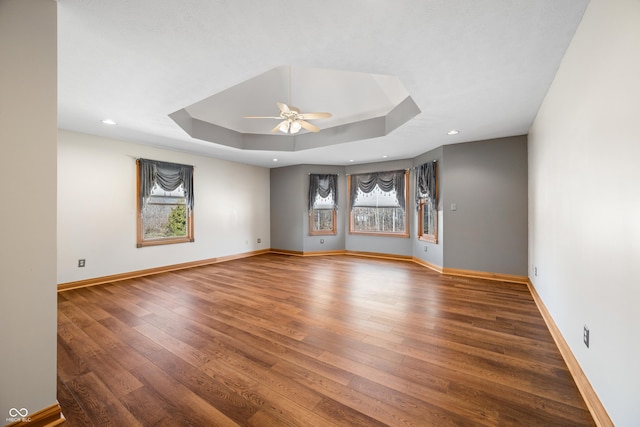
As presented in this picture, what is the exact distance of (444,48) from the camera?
73.0 inches

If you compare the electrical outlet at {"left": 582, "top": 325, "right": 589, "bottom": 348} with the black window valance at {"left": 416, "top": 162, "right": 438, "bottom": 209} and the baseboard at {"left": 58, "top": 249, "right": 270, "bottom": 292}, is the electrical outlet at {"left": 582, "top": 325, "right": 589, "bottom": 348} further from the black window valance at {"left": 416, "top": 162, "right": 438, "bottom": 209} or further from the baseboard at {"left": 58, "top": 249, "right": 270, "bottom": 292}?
the baseboard at {"left": 58, "top": 249, "right": 270, "bottom": 292}

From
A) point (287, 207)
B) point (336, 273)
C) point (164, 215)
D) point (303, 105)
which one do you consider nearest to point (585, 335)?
point (336, 273)

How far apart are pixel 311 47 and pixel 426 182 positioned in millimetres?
4002

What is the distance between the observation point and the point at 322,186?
6586 millimetres

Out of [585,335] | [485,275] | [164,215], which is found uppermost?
[164,215]

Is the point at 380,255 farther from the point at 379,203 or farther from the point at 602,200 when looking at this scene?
the point at 602,200

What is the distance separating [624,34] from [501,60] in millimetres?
905

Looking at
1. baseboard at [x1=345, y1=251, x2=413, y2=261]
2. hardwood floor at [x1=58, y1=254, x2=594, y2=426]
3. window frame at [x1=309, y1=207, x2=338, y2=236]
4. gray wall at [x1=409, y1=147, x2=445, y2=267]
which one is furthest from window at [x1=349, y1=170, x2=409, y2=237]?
hardwood floor at [x1=58, y1=254, x2=594, y2=426]

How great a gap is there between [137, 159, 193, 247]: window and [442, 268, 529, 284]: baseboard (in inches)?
209

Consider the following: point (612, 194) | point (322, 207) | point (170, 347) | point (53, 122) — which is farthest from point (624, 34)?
point (322, 207)

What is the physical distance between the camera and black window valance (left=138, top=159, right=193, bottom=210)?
4.57 m

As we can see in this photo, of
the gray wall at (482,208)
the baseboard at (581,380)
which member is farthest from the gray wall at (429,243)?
the baseboard at (581,380)

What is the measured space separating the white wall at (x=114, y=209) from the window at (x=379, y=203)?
10.6 ft

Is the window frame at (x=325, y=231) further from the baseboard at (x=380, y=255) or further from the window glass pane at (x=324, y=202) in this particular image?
the baseboard at (x=380, y=255)
